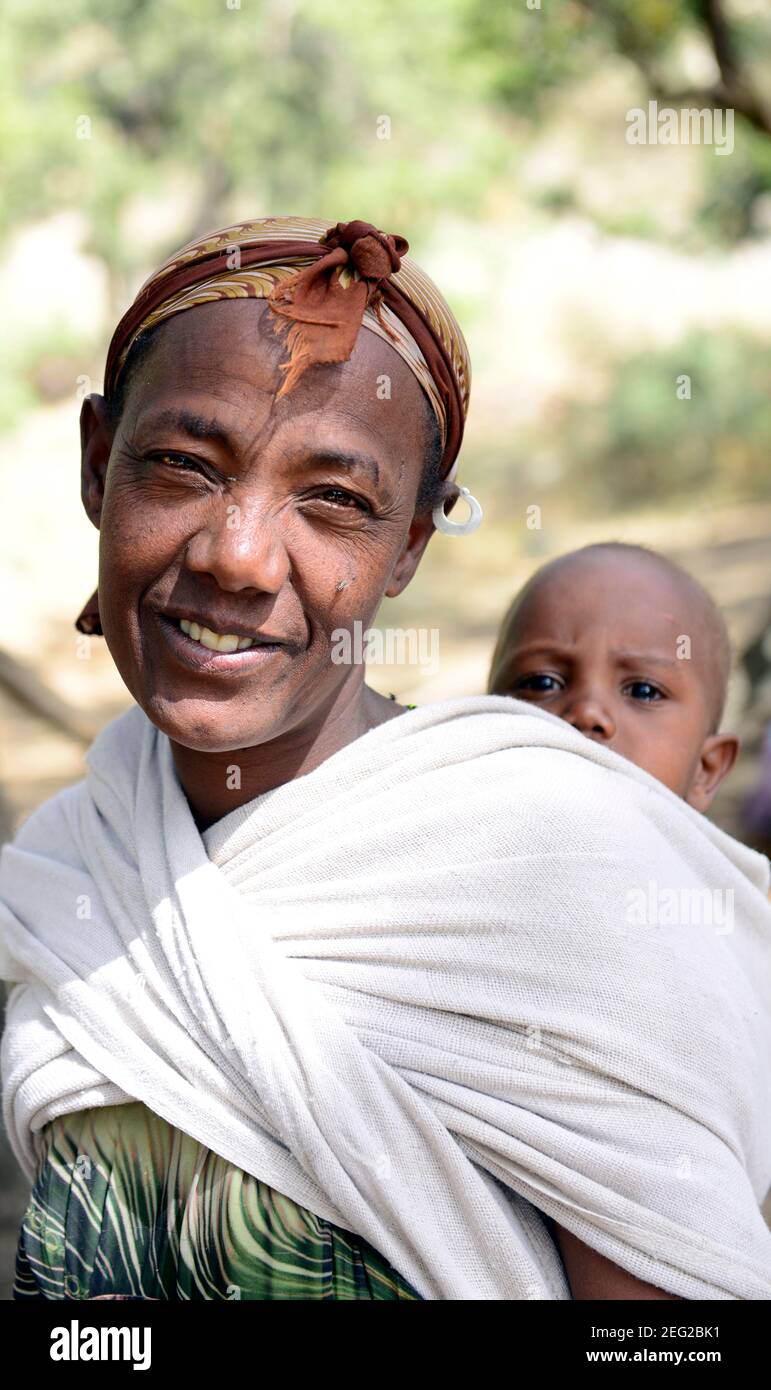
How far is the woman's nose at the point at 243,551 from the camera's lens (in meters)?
1.45

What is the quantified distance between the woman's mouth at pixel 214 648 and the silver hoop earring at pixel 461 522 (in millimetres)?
312

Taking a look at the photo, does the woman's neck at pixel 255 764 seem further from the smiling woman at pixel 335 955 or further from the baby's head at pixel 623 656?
the baby's head at pixel 623 656

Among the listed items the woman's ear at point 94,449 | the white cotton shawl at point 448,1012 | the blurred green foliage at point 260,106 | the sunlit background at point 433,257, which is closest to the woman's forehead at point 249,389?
the woman's ear at point 94,449

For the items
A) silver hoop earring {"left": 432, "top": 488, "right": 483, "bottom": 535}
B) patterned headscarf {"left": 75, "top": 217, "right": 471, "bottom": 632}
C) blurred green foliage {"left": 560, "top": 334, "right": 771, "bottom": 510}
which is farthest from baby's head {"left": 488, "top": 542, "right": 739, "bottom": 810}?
blurred green foliage {"left": 560, "top": 334, "right": 771, "bottom": 510}

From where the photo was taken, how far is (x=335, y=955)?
158 cm

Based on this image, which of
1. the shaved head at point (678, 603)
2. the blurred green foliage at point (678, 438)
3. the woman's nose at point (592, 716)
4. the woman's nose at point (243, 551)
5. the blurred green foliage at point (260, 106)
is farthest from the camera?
the blurred green foliage at point (678, 438)

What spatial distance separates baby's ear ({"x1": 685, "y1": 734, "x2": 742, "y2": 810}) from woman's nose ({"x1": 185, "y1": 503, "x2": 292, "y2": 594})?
1.17 m

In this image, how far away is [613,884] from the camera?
1.55 meters

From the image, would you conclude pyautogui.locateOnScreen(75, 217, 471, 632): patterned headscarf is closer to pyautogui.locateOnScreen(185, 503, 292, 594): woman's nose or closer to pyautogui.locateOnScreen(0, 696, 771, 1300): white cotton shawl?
pyautogui.locateOnScreen(185, 503, 292, 594): woman's nose

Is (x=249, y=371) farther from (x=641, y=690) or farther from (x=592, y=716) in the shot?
(x=641, y=690)

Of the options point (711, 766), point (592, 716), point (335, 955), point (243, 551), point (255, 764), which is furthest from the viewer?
point (711, 766)

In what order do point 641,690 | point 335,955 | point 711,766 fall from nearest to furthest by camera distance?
point 335,955 < point 641,690 < point 711,766

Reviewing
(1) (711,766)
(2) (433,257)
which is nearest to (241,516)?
(1) (711,766)

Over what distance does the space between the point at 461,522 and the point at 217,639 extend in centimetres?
41
